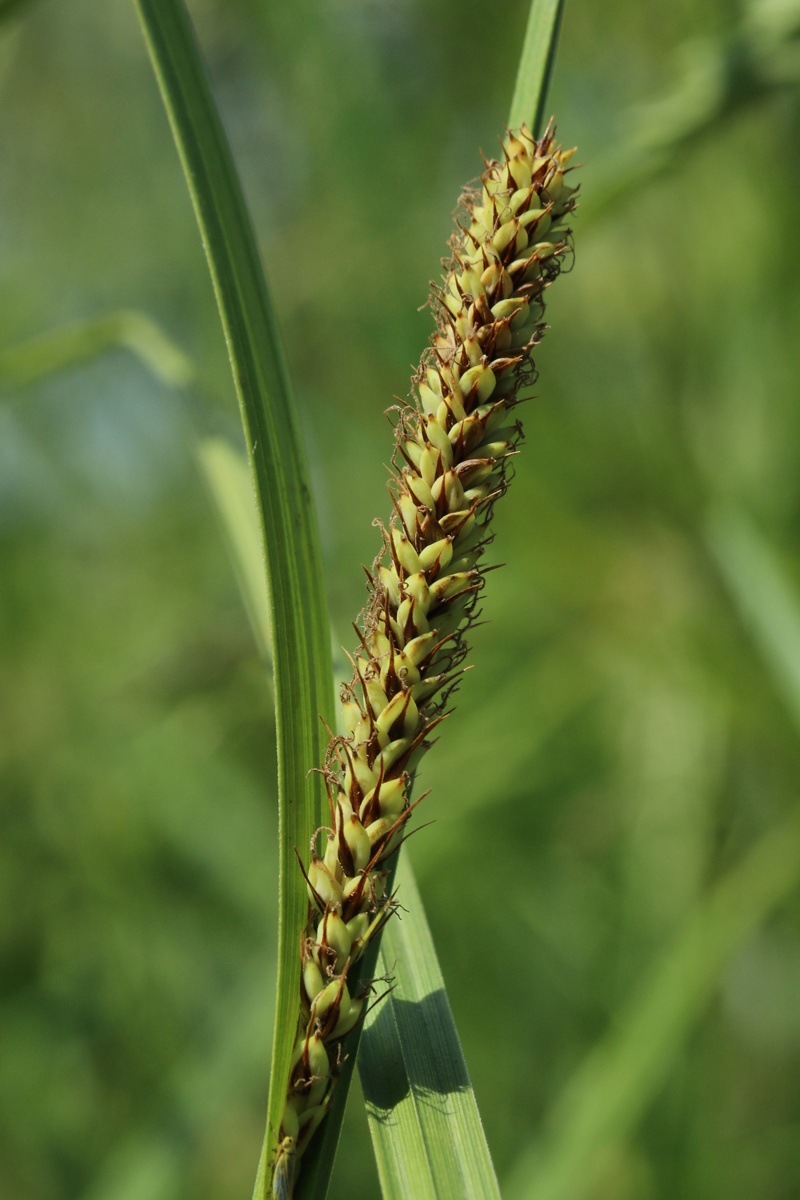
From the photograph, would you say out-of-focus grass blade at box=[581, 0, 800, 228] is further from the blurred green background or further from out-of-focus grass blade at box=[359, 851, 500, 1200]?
out-of-focus grass blade at box=[359, 851, 500, 1200]

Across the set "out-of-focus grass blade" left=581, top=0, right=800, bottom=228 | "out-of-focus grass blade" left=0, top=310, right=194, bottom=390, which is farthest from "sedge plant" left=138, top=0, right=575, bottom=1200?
"out-of-focus grass blade" left=581, top=0, right=800, bottom=228

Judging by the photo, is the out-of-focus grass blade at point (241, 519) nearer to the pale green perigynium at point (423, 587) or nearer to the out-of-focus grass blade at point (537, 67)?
the pale green perigynium at point (423, 587)

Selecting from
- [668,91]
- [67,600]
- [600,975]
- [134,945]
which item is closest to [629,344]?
[668,91]

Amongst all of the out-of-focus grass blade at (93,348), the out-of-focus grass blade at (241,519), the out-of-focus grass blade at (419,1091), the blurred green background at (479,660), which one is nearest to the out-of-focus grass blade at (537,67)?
the out-of-focus grass blade at (241,519)

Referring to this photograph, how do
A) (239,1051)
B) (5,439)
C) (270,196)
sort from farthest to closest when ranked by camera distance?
1. (270,196)
2. (5,439)
3. (239,1051)

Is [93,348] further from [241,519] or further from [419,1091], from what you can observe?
[419,1091]

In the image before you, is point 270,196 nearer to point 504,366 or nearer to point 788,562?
point 788,562
